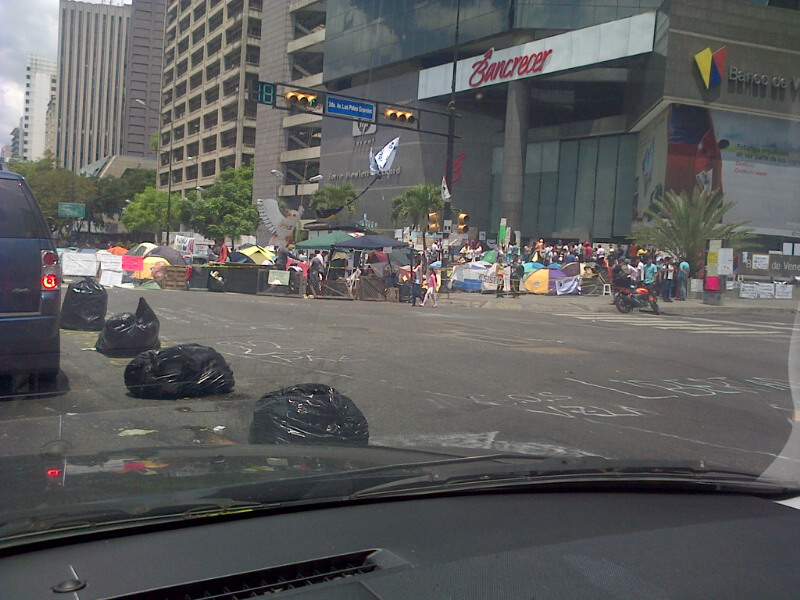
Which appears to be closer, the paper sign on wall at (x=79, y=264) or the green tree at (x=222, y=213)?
the paper sign on wall at (x=79, y=264)

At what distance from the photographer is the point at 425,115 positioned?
5222cm

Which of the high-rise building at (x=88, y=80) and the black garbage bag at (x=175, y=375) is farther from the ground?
the high-rise building at (x=88, y=80)

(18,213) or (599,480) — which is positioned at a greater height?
(18,213)

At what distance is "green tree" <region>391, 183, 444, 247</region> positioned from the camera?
47.1 meters

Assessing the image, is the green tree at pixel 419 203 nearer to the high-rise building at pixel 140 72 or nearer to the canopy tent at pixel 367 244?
the high-rise building at pixel 140 72

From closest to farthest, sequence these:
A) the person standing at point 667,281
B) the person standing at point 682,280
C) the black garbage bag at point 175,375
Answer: the black garbage bag at point 175,375 → the person standing at point 667,281 → the person standing at point 682,280

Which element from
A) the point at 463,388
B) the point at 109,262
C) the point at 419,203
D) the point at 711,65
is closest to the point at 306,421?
the point at 463,388

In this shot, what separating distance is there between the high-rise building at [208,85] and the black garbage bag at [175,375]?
64.3m

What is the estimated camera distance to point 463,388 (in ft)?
27.6

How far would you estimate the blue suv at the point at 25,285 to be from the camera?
6.43 meters

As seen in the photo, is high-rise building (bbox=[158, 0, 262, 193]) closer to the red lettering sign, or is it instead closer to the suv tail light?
the red lettering sign

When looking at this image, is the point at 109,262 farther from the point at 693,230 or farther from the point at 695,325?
the point at 693,230

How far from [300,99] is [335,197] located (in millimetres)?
32780

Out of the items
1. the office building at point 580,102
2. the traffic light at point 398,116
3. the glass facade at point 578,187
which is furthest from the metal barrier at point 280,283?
the glass facade at point 578,187
